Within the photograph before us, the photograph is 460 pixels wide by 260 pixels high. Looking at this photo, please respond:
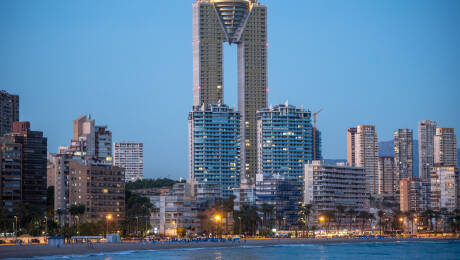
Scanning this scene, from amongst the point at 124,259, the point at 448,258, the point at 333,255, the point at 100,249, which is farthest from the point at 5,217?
the point at 448,258

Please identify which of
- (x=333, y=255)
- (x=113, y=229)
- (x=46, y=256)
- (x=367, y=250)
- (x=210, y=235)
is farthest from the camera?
(x=210, y=235)

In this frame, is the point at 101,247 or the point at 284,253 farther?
the point at 284,253

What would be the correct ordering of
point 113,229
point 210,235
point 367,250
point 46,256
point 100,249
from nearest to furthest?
point 46,256 → point 100,249 → point 367,250 → point 113,229 → point 210,235

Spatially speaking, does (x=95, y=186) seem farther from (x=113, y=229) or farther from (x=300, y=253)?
(x=300, y=253)

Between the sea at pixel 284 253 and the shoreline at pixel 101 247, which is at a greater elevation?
the shoreline at pixel 101 247

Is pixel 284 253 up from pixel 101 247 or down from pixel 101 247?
down

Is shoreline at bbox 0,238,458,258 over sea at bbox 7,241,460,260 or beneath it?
over

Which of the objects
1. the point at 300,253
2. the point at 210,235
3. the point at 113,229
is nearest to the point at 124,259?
the point at 300,253

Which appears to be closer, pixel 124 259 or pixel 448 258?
pixel 124 259

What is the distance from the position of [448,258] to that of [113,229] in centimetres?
7633

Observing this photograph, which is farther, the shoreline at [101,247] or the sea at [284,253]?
the sea at [284,253]

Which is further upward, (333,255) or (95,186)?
(95,186)

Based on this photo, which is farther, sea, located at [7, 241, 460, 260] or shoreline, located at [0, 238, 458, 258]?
sea, located at [7, 241, 460, 260]

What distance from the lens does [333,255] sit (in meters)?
153
